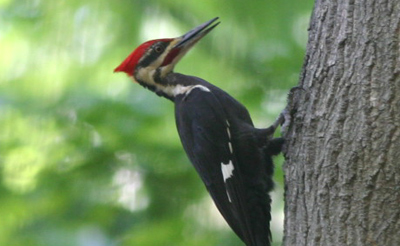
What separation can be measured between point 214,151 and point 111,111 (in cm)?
68

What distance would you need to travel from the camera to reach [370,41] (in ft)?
8.30

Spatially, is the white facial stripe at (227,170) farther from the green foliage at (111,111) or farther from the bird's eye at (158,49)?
the bird's eye at (158,49)

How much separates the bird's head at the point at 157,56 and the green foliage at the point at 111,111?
22 centimetres

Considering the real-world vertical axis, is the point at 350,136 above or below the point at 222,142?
below

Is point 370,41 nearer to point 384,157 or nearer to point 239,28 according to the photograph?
point 384,157

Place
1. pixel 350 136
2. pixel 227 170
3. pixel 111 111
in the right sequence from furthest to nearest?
pixel 111 111, pixel 227 170, pixel 350 136

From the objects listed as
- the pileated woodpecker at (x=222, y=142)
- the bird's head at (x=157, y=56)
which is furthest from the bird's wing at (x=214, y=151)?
the bird's head at (x=157, y=56)

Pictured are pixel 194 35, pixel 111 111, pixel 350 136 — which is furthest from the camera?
pixel 111 111

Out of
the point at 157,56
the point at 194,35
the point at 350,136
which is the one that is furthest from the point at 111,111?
the point at 350,136

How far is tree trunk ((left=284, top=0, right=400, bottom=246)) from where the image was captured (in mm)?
2438

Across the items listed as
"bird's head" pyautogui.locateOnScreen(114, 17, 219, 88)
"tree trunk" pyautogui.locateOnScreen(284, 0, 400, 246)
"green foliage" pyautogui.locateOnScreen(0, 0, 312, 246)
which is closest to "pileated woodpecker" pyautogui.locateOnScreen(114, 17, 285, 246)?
"bird's head" pyautogui.locateOnScreen(114, 17, 219, 88)

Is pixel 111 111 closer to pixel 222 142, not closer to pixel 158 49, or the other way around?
pixel 158 49

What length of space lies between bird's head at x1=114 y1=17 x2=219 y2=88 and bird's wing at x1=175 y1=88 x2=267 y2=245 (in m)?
0.23

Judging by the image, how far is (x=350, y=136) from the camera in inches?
98.4
